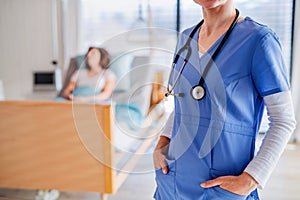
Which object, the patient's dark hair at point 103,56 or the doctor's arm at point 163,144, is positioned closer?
the doctor's arm at point 163,144

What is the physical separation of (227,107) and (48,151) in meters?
1.64

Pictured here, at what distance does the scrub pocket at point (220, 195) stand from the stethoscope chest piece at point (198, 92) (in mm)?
218

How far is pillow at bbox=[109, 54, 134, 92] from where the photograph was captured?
3.77 feet

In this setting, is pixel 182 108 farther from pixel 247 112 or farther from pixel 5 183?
pixel 5 183

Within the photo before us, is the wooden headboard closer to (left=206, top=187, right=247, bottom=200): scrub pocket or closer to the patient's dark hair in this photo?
the patient's dark hair

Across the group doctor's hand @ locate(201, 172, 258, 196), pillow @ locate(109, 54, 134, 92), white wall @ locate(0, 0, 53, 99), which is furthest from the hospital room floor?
white wall @ locate(0, 0, 53, 99)

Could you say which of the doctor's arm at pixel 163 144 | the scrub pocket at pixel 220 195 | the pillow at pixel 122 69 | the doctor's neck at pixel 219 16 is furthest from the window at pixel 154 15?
the scrub pocket at pixel 220 195

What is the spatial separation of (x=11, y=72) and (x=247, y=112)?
3.92m

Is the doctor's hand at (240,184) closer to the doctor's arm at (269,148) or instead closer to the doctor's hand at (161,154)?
the doctor's arm at (269,148)

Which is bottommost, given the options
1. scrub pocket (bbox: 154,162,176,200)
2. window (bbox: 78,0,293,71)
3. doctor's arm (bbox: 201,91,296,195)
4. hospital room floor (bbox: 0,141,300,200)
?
hospital room floor (bbox: 0,141,300,200)

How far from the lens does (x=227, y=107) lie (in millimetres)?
741

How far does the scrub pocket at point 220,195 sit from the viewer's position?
0.75 meters

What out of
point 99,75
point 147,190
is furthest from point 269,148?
point 147,190

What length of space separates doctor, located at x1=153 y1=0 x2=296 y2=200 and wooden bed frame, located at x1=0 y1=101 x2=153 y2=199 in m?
1.26
